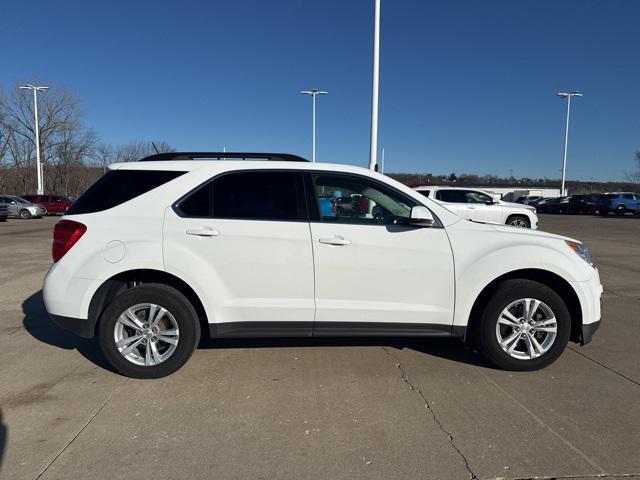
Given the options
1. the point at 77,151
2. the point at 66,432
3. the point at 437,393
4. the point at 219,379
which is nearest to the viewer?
the point at 66,432

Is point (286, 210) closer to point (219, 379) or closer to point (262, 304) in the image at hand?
point (262, 304)

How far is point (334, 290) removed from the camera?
3.89m

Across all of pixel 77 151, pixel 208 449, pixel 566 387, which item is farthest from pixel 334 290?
pixel 77 151

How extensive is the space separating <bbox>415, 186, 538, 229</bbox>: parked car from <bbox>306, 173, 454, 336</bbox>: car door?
12.0 m

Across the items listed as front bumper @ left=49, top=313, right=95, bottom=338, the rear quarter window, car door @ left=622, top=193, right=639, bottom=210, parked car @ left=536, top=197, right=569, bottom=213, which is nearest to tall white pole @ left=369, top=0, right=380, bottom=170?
the rear quarter window

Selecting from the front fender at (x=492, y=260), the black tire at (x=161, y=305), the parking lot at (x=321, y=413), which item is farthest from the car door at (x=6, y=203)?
the front fender at (x=492, y=260)

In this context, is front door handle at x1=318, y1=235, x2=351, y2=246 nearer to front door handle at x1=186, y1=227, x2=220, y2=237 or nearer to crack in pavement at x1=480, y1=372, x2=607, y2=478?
front door handle at x1=186, y1=227, x2=220, y2=237

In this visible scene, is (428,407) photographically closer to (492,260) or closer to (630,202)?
(492,260)

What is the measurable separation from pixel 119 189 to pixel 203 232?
87 centimetres

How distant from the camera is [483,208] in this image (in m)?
15.7

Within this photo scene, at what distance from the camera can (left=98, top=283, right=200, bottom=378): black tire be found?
3814 millimetres

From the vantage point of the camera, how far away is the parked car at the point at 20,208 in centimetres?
2897

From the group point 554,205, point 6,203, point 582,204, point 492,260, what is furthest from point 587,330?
point 554,205

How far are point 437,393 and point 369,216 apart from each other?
5.14ft
